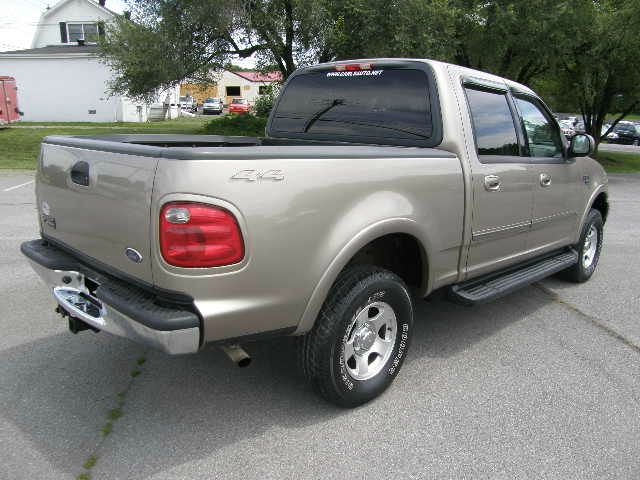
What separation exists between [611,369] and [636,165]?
20455 mm

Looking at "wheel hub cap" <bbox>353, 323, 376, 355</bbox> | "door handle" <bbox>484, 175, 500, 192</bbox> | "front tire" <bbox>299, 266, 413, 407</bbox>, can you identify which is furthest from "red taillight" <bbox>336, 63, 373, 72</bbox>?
"wheel hub cap" <bbox>353, 323, 376, 355</bbox>

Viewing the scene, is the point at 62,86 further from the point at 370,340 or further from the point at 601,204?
the point at 370,340

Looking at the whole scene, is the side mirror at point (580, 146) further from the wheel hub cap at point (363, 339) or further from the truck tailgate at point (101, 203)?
the truck tailgate at point (101, 203)

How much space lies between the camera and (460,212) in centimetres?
346

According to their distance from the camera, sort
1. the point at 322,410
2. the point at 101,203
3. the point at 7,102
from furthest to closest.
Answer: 1. the point at 7,102
2. the point at 322,410
3. the point at 101,203

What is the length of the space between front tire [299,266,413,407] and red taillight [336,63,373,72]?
164 cm

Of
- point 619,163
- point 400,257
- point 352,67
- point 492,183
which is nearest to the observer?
point 400,257

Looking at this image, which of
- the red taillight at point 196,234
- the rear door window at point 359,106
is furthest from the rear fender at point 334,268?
the rear door window at point 359,106

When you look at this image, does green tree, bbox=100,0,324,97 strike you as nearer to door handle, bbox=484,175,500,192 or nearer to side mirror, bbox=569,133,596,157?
side mirror, bbox=569,133,596,157

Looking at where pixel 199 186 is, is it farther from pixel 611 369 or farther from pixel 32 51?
pixel 32 51

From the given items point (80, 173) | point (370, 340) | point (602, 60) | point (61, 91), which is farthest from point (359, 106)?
point (61, 91)

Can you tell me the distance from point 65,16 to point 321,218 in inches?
1584

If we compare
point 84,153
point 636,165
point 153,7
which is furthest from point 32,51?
point 84,153

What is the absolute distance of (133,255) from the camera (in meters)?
2.49
